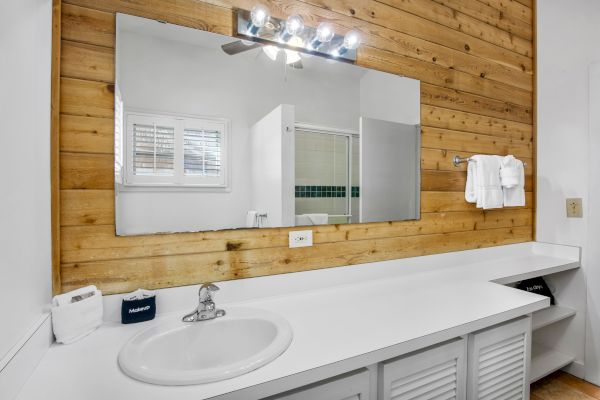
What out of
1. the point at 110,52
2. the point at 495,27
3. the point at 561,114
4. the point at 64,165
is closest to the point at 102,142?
the point at 64,165

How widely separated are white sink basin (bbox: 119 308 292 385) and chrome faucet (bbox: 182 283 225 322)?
3cm

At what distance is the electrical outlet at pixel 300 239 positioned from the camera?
1499mm

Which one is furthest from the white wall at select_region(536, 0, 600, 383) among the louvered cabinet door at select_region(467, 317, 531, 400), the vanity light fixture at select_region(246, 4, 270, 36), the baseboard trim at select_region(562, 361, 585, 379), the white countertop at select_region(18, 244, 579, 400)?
the vanity light fixture at select_region(246, 4, 270, 36)

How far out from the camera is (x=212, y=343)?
3.71 ft

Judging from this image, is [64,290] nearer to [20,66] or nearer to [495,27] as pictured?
[20,66]

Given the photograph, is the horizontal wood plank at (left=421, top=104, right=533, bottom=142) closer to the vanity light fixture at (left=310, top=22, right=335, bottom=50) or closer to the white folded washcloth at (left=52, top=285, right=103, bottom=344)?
the vanity light fixture at (left=310, top=22, right=335, bottom=50)

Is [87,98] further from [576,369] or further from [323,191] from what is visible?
[576,369]

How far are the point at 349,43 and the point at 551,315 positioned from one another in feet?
7.33

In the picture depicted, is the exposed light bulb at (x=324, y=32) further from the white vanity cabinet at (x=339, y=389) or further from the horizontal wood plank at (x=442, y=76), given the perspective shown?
the white vanity cabinet at (x=339, y=389)

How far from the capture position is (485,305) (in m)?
1.36

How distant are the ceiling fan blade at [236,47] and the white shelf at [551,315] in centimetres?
233

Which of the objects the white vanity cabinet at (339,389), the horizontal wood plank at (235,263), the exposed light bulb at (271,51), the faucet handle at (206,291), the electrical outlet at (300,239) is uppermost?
the exposed light bulb at (271,51)

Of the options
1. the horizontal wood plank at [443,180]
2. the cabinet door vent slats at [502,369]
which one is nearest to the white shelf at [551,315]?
the cabinet door vent slats at [502,369]

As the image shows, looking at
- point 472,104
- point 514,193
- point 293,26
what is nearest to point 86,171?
point 293,26
